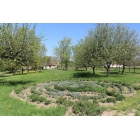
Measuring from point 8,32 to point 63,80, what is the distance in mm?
3632

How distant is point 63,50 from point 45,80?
2.05m

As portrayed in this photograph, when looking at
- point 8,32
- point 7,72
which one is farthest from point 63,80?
point 7,72

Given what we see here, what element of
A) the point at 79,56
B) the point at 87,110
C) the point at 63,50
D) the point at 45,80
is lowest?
the point at 87,110

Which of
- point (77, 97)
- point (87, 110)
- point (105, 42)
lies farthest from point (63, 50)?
point (105, 42)

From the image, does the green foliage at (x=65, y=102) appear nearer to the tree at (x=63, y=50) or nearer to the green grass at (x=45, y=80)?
the green grass at (x=45, y=80)

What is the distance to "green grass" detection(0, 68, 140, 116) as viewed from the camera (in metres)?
3.88

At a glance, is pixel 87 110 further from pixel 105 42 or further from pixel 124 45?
pixel 124 45

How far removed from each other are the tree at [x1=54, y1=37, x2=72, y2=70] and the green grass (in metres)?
0.59

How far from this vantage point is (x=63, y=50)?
5.52 meters

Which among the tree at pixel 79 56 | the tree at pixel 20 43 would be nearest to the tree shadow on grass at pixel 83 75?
the tree at pixel 79 56

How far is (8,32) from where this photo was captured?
6.65 m

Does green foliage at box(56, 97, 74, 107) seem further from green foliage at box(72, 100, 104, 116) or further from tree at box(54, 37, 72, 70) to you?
tree at box(54, 37, 72, 70)

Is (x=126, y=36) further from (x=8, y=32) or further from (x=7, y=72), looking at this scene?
(x=7, y=72)

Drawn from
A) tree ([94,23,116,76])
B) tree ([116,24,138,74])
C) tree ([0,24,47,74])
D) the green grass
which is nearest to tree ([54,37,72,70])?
the green grass
